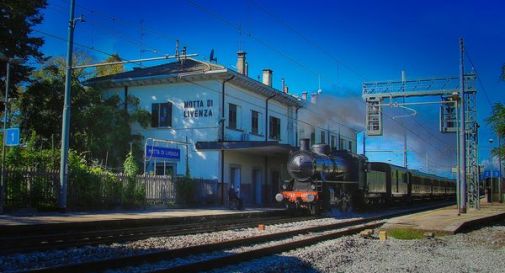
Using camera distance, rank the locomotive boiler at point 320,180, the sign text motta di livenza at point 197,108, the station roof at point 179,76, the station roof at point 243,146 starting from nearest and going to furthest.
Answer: the locomotive boiler at point 320,180, the station roof at point 243,146, the station roof at point 179,76, the sign text motta di livenza at point 197,108

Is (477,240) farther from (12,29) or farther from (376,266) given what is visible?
(12,29)

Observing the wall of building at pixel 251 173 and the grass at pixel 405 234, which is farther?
the wall of building at pixel 251 173

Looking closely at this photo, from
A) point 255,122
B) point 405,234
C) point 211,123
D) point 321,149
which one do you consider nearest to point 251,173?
point 255,122

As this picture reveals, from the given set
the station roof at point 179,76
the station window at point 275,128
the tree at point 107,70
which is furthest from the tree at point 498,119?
the tree at point 107,70

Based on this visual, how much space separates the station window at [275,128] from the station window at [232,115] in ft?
16.6

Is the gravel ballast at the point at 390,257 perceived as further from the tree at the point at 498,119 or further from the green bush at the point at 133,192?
the green bush at the point at 133,192

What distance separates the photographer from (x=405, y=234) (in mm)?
16281

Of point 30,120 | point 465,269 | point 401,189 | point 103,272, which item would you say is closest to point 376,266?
point 465,269

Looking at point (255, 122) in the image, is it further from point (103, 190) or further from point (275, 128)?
point (103, 190)

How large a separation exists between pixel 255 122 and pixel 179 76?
21.1 feet

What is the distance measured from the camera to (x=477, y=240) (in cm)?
1608

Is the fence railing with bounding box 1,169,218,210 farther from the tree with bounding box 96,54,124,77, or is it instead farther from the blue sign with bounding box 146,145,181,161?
the tree with bounding box 96,54,124,77

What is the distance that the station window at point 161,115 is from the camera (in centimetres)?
3231

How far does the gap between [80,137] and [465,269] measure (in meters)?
23.7
